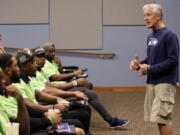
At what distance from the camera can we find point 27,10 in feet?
27.6

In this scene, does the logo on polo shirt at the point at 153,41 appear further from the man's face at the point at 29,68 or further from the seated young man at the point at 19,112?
the seated young man at the point at 19,112

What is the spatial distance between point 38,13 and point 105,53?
63.1 inches

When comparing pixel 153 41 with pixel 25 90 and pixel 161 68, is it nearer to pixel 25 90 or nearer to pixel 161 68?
pixel 161 68

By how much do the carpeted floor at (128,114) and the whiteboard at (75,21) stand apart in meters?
1.25

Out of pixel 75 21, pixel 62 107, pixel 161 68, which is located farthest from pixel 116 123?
pixel 75 21

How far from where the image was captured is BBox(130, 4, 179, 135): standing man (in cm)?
339

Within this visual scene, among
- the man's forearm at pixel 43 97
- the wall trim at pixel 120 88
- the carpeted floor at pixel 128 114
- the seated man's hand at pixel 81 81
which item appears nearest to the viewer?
the man's forearm at pixel 43 97

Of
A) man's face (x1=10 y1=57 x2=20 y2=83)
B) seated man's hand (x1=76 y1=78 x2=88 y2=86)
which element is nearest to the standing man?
man's face (x1=10 y1=57 x2=20 y2=83)

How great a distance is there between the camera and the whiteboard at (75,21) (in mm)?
8391

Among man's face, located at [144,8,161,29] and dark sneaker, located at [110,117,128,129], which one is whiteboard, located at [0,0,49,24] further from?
man's face, located at [144,8,161,29]

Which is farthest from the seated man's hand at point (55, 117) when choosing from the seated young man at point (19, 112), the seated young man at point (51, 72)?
the seated young man at point (51, 72)

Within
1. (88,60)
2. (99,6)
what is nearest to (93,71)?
(88,60)

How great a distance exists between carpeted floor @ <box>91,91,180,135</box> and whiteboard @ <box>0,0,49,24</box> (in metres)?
2.00

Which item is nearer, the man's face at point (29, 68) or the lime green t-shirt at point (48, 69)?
the man's face at point (29, 68)
